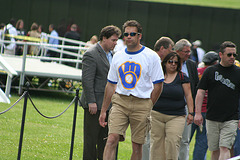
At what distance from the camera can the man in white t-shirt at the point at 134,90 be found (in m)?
5.90

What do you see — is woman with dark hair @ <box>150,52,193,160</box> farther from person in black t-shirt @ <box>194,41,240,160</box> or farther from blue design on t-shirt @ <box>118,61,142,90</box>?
blue design on t-shirt @ <box>118,61,142,90</box>

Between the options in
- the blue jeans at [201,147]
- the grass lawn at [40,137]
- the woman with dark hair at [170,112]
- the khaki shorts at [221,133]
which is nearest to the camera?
the woman with dark hair at [170,112]

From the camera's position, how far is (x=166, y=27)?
27844 mm

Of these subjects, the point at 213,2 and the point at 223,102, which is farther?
the point at 213,2

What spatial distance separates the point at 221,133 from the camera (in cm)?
719

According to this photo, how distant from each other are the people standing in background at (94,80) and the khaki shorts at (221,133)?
1781 millimetres

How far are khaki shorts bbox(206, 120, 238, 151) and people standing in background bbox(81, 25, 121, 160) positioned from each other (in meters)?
1.78

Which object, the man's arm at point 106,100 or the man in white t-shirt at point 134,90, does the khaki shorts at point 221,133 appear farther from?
the man's arm at point 106,100

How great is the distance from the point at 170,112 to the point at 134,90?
121cm

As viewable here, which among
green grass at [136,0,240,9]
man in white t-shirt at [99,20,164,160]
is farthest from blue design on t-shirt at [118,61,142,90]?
green grass at [136,0,240,9]

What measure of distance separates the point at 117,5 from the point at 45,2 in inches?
176

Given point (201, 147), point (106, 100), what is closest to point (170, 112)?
point (106, 100)

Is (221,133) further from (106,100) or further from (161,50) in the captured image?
(106,100)

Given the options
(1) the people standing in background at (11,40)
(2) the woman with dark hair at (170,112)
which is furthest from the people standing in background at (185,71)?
(1) the people standing in background at (11,40)
